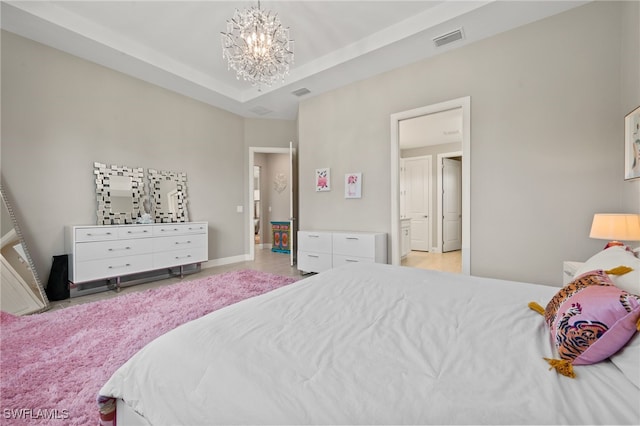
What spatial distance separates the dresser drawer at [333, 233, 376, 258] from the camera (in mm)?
3542

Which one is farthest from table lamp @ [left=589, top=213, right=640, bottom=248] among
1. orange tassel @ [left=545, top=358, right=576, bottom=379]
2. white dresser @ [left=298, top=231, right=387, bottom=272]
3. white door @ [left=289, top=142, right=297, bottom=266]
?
white door @ [left=289, top=142, right=297, bottom=266]

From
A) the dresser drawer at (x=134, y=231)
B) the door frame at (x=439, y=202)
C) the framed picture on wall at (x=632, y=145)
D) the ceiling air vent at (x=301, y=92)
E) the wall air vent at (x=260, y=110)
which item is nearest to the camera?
the framed picture on wall at (x=632, y=145)

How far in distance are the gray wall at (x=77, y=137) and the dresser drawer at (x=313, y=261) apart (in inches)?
70.5

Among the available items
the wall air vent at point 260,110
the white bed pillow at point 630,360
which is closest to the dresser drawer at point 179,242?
the wall air vent at point 260,110

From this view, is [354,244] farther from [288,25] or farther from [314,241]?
[288,25]

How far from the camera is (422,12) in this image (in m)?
2.86

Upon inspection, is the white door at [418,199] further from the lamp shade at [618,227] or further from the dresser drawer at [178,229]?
the dresser drawer at [178,229]

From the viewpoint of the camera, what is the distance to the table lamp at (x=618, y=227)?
72.2 inches

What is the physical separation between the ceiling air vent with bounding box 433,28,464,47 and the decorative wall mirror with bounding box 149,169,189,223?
407cm

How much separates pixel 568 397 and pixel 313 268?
348 centimetres

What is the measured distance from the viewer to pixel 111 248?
3.31 m

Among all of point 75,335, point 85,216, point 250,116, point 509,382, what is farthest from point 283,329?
point 250,116

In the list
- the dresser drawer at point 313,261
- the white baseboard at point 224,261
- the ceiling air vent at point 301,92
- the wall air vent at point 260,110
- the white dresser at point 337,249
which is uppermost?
the ceiling air vent at point 301,92

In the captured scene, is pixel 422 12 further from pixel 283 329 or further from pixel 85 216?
pixel 85 216
